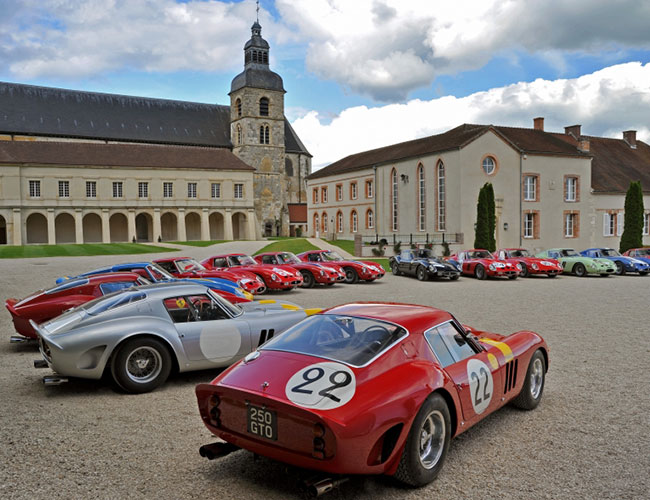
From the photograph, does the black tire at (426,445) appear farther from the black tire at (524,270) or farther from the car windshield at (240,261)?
the black tire at (524,270)

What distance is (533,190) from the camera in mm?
46000

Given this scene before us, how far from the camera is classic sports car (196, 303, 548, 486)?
3783 mm

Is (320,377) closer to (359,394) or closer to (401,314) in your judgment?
(359,394)

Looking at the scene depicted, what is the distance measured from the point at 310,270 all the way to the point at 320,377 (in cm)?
1581

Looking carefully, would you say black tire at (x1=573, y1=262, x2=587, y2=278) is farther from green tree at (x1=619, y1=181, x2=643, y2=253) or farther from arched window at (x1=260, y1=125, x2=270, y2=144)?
arched window at (x1=260, y1=125, x2=270, y2=144)

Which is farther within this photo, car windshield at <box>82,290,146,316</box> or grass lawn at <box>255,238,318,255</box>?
grass lawn at <box>255,238,318,255</box>

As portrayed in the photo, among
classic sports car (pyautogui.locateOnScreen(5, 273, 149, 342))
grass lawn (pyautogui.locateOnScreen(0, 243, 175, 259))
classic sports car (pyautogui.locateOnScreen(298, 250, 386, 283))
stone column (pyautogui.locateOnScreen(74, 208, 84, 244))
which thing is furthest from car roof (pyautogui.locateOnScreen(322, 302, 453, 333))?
stone column (pyautogui.locateOnScreen(74, 208, 84, 244))

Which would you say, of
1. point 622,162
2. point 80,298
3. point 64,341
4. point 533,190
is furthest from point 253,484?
point 622,162

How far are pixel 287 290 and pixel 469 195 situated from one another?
2783 cm

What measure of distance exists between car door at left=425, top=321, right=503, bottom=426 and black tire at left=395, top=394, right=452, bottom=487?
352mm

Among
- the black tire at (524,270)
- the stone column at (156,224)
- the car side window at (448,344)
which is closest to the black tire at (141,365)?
the car side window at (448,344)

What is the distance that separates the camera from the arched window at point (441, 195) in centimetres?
4438

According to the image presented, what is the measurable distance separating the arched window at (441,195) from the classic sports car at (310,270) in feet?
86.1

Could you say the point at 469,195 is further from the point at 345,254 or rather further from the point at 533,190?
the point at 345,254
